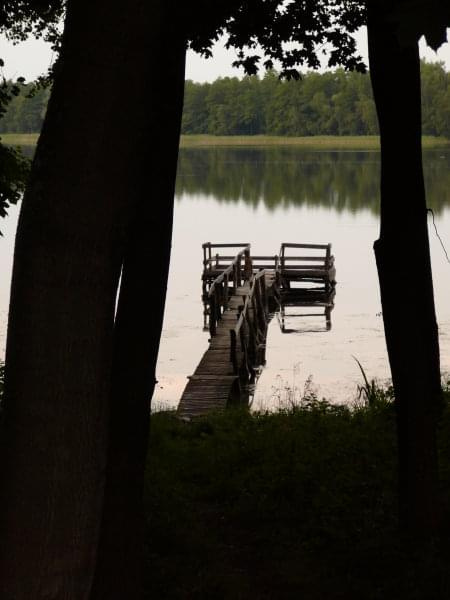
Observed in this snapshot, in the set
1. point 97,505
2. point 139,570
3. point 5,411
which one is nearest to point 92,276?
point 5,411

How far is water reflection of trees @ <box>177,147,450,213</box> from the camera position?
237ft

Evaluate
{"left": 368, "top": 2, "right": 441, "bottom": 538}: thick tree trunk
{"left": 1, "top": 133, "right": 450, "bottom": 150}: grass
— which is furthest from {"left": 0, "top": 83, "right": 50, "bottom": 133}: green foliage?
{"left": 368, "top": 2, "right": 441, "bottom": 538}: thick tree trunk

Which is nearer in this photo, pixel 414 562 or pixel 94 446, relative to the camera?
pixel 94 446

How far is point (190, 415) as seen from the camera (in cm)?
1437

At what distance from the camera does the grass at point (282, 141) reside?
149 meters

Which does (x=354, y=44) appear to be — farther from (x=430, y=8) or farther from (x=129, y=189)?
(x=430, y=8)

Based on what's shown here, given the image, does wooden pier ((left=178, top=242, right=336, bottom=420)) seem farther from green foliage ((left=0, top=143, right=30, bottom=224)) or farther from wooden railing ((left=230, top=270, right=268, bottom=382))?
green foliage ((left=0, top=143, right=30, bottom=224))

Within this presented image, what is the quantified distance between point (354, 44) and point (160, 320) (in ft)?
20.0

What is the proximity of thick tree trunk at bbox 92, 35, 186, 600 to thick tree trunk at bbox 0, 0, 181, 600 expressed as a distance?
0.98 meters

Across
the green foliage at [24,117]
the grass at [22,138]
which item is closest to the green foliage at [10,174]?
the grass at [22,138]

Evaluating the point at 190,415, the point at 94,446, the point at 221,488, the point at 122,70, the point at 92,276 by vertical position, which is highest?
the point at 122,70

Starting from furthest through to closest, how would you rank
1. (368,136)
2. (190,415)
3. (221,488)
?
(368,136) < (190,415) < (221,488)

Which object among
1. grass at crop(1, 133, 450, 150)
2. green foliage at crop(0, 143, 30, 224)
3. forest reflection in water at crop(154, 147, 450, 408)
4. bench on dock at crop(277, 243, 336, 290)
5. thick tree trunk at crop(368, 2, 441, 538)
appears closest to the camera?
thick tree trunk at crop(368, 2, 441, 538)

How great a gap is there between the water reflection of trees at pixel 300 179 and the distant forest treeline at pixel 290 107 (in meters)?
13.1
